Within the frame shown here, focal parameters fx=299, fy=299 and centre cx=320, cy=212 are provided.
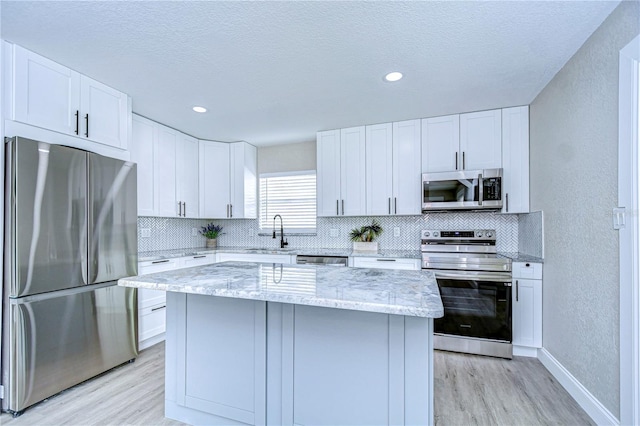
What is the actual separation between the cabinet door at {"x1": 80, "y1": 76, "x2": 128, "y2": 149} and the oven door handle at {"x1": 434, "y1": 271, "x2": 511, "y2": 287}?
11.0 feet

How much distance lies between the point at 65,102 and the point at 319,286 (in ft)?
8.11

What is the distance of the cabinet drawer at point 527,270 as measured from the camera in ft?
9.25

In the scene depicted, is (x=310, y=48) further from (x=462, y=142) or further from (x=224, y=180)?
(x=224, y=180)

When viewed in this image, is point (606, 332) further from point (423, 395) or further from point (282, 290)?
point (282, 290)

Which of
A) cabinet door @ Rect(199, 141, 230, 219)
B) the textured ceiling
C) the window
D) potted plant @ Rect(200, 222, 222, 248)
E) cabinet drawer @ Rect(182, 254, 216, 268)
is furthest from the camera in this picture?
potted plant @ Rect(200, 222, 222, 248)

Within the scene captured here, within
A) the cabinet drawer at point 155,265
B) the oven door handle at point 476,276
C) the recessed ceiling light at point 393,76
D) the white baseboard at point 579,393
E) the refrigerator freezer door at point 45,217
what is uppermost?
the recessed ceiling light at point 393,76

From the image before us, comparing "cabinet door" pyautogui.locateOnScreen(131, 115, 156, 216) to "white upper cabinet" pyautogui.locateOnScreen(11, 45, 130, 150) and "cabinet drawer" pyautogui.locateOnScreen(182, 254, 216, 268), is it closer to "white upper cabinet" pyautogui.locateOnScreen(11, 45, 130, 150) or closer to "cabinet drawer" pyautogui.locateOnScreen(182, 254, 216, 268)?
"white upper cabinet" pyautogui.locateOnScreen(11, 45, 130, 150)

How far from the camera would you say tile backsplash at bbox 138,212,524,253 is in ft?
11.4

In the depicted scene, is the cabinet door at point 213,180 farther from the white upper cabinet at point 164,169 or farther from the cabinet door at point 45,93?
the cabinet door at point 45,93

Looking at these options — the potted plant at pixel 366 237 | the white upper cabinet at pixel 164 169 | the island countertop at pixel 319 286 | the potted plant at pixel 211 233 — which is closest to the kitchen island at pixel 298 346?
the island countertop at pixel 319 286

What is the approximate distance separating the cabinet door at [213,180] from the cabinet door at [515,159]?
11.5 feet

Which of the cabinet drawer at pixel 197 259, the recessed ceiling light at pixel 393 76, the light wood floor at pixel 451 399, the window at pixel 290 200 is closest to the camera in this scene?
the light wood floor at pixel 451 399

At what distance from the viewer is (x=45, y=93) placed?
2.21 metres

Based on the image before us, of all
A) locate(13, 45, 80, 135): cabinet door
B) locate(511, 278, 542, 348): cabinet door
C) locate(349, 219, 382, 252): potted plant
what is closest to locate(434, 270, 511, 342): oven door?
locate(511, 278, 542, 348): cabinet door
